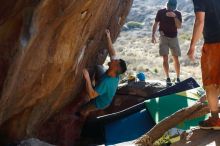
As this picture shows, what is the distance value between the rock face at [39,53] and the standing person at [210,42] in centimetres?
239

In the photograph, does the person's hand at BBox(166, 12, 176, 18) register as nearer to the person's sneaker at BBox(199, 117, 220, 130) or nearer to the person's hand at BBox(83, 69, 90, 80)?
the person's hand at BBox(83, 69, 90, 80)

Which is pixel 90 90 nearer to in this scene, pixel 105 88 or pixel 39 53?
pixel 105 88

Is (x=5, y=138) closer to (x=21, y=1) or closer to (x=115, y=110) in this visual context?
(x=21, y=1)

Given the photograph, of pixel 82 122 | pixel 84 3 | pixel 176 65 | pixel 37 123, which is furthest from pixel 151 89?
pixel 84 3

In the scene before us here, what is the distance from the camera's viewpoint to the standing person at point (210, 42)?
24.8 ft

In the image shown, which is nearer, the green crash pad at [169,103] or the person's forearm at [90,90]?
the person's forearm at [90,90]

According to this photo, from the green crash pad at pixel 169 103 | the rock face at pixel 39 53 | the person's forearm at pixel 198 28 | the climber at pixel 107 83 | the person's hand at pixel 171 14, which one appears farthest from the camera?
the person's hand at pixel 171 14

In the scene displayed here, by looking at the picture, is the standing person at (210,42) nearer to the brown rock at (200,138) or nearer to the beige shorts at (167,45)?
the brown rock at (200,138)

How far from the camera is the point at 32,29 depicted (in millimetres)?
8445

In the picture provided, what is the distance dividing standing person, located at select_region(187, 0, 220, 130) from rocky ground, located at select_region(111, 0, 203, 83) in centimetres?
1460

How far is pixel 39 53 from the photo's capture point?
29.8 ft

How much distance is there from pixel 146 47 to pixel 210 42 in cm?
3523

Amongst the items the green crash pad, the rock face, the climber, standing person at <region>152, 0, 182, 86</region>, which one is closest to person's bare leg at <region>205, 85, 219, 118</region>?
the rock face

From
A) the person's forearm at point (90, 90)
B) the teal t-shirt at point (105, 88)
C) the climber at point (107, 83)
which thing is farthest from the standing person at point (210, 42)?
the person's forearm at point (90, 90)
